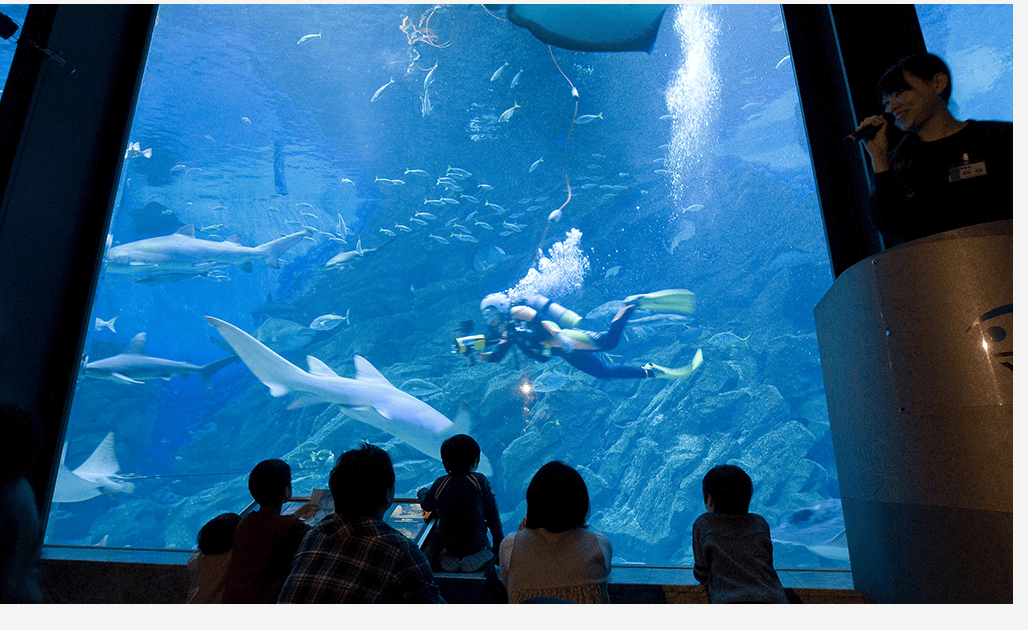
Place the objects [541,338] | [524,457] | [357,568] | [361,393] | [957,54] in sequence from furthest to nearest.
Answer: [524,457] → [541,338] → [361,393] → [957,54] → [357,568]

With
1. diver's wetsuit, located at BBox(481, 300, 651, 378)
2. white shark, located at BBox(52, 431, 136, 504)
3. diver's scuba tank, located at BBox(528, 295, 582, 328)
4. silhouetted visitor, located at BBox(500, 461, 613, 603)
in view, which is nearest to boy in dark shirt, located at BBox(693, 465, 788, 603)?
silhouetted visitor, located at BBox(500, 461, 613, 603)

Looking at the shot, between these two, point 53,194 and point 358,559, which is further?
point 53,194

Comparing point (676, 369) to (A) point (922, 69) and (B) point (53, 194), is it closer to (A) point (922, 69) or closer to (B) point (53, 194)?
(A) point (922, 69)

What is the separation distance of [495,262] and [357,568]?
1413cm

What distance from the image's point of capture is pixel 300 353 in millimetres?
Result: 14852

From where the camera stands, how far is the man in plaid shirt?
95 cm

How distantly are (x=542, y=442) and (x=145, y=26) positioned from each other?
30.9 ft

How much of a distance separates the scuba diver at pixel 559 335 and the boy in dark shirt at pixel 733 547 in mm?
6651

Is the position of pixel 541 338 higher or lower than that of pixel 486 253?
lower

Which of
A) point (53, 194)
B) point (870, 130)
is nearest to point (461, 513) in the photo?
point (870, 130)

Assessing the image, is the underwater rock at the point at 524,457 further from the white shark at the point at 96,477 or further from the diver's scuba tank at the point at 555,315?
the white shark at the point at 96,477

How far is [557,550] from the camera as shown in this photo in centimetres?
118

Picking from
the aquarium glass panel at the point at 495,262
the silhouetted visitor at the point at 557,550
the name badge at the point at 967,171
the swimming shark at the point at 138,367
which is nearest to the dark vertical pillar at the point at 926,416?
the name badge at the point at 967,171

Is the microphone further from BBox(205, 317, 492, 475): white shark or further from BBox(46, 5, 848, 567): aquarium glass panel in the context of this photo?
BBox(46, 5, 848, 567): aquarium glass panel
